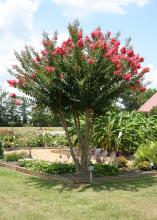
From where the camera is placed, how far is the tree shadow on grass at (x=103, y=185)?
10.2 meters

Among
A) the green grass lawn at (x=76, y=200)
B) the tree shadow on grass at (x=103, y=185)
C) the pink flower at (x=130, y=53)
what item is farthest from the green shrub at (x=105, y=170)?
the pink flower at (x=130, y=53)

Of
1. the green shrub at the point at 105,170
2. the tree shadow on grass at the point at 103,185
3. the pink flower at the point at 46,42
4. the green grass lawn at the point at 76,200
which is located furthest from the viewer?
the green shrub at the point at 105,170

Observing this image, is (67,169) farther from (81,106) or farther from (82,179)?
(81,106)

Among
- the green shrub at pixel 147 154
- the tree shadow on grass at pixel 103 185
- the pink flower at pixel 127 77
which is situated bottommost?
the tree shadow on grass at pixel 103 185

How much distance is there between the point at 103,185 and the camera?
34.7 feet

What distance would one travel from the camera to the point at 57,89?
11.1 metres

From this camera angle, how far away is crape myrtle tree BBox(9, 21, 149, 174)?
10828mm

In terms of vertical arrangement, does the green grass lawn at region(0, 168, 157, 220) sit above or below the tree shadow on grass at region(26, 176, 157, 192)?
below

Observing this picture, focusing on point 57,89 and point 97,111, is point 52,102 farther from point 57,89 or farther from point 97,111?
point 97,111

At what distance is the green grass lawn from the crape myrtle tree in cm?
220

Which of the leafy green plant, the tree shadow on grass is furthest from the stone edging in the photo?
the leafy green plant

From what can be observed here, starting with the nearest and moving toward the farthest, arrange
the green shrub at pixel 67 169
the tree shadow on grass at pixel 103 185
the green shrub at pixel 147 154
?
the tree shadow on grass at pixel 103 185, the green shrub at pixel 67 169, the green shrub at pixel 147 154

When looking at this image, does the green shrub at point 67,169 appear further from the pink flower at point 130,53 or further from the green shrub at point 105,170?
the pink flower at point 130,53

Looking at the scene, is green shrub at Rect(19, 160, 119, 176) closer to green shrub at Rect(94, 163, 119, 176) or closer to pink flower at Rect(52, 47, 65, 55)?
green shrub at Rect(94, 163, 119, 176)
